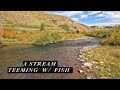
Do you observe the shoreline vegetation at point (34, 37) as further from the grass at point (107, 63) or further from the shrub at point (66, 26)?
the grass at point (107, 63)

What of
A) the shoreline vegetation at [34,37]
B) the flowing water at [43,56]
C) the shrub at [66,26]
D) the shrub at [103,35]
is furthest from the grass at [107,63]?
the shrub at [66,26]

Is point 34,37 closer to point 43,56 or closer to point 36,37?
point 36,37

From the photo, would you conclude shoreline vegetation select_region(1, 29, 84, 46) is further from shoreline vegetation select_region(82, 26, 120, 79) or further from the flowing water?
shoreline vegetation select_region(82, 26, 120, 79)

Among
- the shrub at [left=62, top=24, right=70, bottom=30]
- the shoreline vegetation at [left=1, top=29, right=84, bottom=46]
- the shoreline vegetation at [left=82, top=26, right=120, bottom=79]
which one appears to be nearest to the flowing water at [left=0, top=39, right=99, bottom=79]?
the shoreline vegetation at [left=1, top=29, right=84, bottom=46]

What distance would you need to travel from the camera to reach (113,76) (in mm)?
5258

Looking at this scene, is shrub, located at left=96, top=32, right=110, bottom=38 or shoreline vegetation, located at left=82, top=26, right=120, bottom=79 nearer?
shoreline vegetation, located at left=82, top=26, right=120, bottom=79

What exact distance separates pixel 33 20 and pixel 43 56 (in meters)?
0.83

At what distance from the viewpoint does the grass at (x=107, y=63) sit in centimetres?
526

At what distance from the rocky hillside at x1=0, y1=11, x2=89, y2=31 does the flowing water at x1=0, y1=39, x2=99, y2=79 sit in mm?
388

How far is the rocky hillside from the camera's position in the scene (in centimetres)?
532

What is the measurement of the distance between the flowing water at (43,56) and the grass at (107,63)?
0.27 meters

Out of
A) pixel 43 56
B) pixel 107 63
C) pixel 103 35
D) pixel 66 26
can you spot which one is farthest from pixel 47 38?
pixel 107 63
